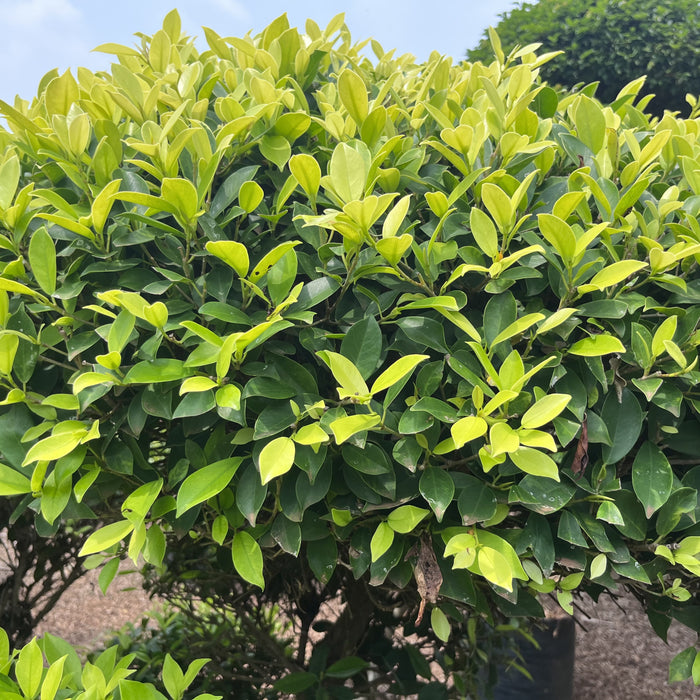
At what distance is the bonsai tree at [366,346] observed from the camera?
3.71ft

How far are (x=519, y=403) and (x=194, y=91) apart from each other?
104 cm

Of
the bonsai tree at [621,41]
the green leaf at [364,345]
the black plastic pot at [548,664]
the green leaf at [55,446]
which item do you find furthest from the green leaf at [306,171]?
the bonsai tree at [621,41]

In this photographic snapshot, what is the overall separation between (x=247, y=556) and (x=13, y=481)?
45 cm

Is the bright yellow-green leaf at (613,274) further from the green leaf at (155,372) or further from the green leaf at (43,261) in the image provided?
the green leaf at (43,261)

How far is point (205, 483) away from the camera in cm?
113

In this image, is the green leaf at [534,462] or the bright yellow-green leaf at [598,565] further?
the bright yellow-green leaf at [598,565]

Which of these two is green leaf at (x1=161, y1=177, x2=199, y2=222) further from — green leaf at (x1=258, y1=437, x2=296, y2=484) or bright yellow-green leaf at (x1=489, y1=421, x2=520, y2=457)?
bright yellow-green leaf at (x1=489, y1=421, x2=520, y2=457)

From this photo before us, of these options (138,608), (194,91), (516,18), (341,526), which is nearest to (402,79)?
(194,91)

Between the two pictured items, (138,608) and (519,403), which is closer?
(519,403)

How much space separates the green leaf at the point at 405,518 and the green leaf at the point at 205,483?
30cm

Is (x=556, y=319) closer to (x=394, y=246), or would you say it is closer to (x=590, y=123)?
(x=394, y=246)

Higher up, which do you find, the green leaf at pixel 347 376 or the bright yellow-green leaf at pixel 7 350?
the bright yellow-green leaf at pixel 7 350

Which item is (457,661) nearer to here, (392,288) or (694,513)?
(694,513)

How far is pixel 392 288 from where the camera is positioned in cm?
128
